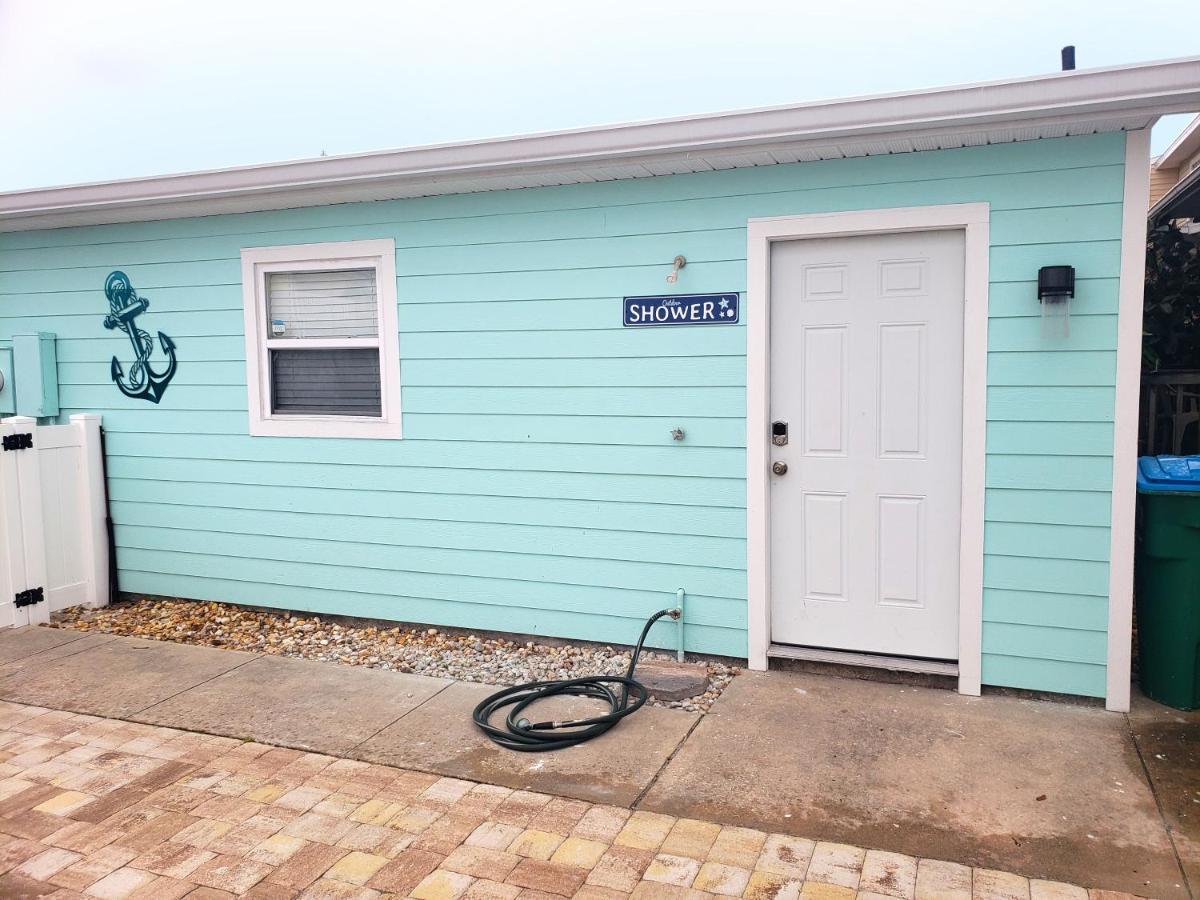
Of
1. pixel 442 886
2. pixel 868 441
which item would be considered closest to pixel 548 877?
pixel 442 886

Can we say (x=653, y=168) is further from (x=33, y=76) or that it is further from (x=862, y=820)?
(x=33, y=76)

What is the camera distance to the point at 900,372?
13.5ft

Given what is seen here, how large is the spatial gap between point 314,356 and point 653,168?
2369 mm

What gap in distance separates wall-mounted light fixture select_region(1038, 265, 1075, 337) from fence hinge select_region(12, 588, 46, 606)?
18.8ft

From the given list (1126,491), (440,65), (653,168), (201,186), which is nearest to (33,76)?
(440,65)

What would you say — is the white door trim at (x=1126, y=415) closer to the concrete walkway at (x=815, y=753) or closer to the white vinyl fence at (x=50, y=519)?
the concrete walkway at (x=815, y=753)

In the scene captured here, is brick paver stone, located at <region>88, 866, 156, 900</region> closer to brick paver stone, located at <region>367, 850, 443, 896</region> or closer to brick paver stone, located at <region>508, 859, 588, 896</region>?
brick paver stone, located at <region>367, 850, 443, 896</region>

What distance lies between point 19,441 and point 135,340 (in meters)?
0.92

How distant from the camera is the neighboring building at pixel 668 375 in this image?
3.80m

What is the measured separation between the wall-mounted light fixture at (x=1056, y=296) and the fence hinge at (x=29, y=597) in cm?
573

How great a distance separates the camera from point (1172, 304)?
5371mm

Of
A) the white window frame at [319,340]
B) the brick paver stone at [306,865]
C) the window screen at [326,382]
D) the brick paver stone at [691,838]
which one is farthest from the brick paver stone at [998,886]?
the window screen at [326,382]

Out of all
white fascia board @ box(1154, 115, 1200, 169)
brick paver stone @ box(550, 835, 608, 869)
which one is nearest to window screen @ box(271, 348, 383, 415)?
brick paver stone @ box(550, 835, 608, 869)

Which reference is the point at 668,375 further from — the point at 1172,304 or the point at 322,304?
the point at 1172,304
